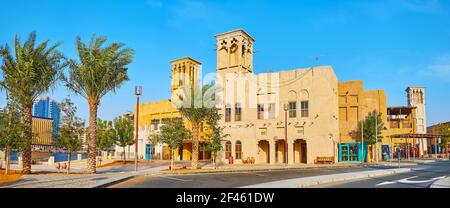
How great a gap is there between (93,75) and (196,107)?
39.3ft

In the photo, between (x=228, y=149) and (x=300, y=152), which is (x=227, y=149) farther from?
(x=300, y=152)

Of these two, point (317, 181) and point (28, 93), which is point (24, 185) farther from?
point (317, 181)

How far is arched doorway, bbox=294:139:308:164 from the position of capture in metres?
47.2

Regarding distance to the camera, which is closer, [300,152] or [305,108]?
[305,108]

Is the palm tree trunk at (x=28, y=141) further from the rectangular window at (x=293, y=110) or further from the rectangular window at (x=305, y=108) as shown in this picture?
the rectangular window at (x=305, y=108)

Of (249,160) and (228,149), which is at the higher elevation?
(228,149)

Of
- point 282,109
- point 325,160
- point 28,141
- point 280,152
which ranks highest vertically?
point 282,109

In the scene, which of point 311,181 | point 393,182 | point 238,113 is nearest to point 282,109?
point 238,113

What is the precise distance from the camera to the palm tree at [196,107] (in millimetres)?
34781

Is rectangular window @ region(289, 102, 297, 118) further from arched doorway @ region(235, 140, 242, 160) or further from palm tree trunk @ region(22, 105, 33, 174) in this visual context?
palm tree trunk @ region(22, 105, 33, 174)

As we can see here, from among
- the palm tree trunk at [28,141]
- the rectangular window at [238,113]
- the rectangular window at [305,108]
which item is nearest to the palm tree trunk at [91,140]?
the palm tree trunk at [28,141]

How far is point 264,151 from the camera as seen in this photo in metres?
49.3

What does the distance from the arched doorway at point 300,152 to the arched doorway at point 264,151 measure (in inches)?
155
